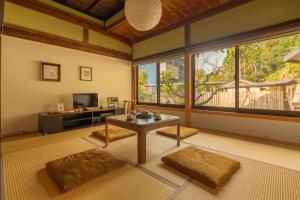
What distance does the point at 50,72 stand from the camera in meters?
3.97

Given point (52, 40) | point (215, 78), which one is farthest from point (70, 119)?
point (215, 78)

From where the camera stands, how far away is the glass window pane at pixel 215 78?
382cm

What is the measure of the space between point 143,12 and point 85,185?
218 cm

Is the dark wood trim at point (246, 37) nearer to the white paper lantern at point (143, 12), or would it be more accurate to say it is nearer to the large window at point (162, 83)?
the large window at point (162, 83)

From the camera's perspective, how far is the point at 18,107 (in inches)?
140

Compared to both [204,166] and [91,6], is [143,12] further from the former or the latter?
[91,6]

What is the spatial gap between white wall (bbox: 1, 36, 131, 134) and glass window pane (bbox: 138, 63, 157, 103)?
1.54m

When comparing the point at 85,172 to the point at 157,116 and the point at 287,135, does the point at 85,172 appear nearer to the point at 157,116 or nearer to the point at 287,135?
the point at 157,116

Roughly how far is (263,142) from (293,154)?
54 cm

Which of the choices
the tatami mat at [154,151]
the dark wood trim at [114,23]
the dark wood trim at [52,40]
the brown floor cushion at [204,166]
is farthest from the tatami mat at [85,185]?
the dark wood trim at [114,23]

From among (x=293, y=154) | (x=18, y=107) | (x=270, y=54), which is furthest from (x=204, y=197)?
(x=18, y=107)

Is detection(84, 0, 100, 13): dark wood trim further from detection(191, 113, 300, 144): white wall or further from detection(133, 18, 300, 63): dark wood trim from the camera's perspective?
detection(191, 113, 300, 144): white wall

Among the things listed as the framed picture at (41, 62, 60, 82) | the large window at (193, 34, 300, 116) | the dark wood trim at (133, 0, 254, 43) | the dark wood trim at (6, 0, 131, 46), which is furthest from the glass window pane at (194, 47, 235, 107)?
the framed picture at (41, 62, 60, 82)

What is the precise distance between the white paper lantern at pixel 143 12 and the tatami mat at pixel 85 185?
77.2 inches
